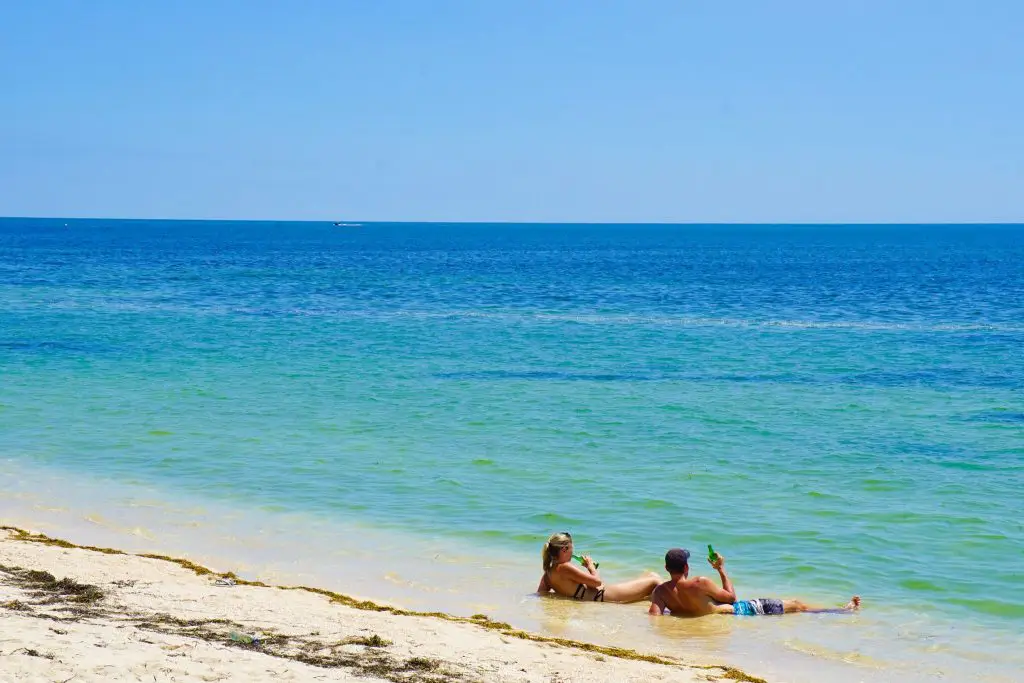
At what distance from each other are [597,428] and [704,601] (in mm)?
8356

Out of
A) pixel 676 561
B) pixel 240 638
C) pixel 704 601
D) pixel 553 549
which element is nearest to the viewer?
pixel 240 638

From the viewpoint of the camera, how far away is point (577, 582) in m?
10.1

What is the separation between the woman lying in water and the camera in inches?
399

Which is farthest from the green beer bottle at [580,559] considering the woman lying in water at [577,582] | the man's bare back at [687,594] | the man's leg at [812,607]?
the man's leg at [812,607]

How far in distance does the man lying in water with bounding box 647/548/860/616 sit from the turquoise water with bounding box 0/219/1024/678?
1.84 feet

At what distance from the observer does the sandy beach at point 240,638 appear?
692 centimetres

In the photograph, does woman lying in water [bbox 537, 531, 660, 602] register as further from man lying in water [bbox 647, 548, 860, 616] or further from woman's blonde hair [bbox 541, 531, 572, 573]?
man lying in water [bbox 647, 548, 860, 616]

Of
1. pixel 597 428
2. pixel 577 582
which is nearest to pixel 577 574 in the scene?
pixel 577 582

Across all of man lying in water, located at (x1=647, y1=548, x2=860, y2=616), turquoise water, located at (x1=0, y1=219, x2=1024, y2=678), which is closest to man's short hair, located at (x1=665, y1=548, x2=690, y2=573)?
man lying in water, located at (x1=647, y1=548, x2=860, y2=616)

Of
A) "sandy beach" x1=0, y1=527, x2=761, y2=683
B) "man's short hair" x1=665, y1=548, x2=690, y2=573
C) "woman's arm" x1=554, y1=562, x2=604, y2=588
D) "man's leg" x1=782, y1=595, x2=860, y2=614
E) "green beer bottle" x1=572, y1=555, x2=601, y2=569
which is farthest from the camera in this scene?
"green beer bottle" x1=572, y1=555, x2=601, y2=569

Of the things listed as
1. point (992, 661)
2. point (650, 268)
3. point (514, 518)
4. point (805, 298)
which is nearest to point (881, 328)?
point (805, 298)

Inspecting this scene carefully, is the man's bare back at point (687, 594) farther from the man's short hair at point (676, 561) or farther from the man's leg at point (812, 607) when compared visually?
the man's leg at point (812, 607)

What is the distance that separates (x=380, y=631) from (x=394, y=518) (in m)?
4.51

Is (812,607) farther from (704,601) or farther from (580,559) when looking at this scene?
(580,559)
